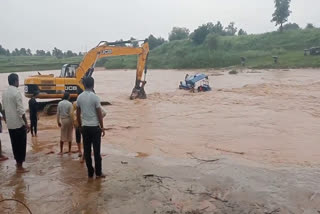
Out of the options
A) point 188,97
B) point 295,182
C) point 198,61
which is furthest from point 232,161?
point 198,61

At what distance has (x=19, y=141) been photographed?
271 inches

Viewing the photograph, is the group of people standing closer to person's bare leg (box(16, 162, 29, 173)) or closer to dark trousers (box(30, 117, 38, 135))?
person's bare leg (box(16, 162, 29, 173))

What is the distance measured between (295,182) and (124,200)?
9.92 ft

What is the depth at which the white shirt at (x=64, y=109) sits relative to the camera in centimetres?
802

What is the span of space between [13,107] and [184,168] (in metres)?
3.52

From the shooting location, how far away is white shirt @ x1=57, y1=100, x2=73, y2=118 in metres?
8.02

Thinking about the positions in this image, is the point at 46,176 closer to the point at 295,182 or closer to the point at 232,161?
the point at 232,161

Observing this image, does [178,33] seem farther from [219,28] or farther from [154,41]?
[219,28]

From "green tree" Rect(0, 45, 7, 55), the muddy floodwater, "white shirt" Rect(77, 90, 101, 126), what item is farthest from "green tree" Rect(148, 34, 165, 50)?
"white shirt" Rect(77, 90, 101, 126)

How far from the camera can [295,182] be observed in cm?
607

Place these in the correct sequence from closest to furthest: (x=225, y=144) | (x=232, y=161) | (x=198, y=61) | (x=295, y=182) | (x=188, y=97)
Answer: (x=295, y=182) → (x=232, y=161) → (x=225, y=144) → (x=188, y=97) → (x=198, y=61)

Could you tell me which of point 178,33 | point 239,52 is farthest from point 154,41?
point 239,52

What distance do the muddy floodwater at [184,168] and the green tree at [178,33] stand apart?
65.0 m

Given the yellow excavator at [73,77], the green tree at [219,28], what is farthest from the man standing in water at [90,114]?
the green tree at [219,28]
